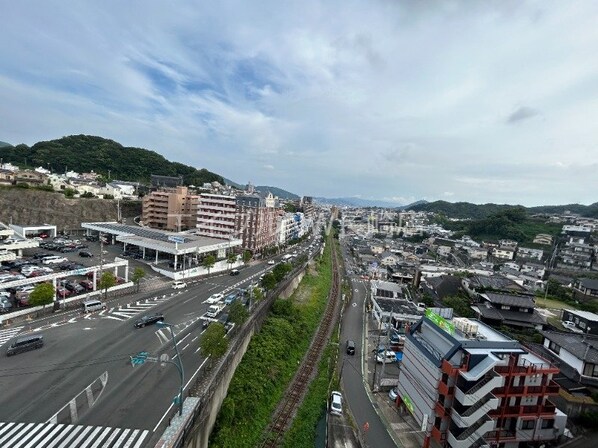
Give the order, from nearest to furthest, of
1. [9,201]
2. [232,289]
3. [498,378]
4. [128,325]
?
[498,378]
[128,325]
[232,289]
[9,201]

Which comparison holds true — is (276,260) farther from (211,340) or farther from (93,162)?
(93,162)

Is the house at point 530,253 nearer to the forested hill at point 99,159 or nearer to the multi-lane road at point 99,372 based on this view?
the multi-lane road at point 99,372

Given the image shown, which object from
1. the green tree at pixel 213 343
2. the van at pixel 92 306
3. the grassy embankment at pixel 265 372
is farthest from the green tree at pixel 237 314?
the van at pixel 92 306

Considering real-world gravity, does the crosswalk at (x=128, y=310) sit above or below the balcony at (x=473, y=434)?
above

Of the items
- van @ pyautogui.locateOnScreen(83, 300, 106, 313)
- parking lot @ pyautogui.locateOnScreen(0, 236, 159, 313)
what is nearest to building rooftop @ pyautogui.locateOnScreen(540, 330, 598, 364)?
van @ pyautogui.locateOnScreen(83, 300, 106, 313)

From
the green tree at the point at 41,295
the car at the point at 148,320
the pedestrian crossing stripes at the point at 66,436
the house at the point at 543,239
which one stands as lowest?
the pedestrian crossing stripes at the point at 66,436

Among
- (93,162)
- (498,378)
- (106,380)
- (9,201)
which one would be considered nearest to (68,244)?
(9,201)

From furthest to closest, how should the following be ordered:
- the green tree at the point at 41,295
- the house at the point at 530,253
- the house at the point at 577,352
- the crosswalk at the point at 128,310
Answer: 1. the house at the point at 530,253
2. the crosswalk at the point at 128,310
3. the green tree at the point at 41,295
4. the house at the point at 577,352
